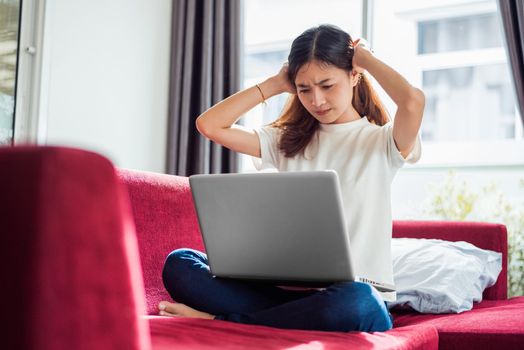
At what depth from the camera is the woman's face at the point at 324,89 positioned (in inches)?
73.0

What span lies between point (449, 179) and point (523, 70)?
650 mm

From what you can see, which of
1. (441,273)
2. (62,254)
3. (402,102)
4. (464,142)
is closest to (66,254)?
(62,254)

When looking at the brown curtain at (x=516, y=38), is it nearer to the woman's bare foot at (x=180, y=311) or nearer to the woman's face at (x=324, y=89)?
the woman's face at (x=324, y=89)

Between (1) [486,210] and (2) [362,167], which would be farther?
(1) [486,210]

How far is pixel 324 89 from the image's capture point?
73.6 inches

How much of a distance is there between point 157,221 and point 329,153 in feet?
1.78

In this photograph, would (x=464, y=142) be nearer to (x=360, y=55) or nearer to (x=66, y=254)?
(x=360, y=55)

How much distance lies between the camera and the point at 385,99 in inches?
147

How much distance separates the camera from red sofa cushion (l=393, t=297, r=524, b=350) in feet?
5.57

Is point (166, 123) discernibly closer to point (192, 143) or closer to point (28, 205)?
point (192, 143)

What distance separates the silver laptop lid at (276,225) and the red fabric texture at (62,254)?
0.81 m

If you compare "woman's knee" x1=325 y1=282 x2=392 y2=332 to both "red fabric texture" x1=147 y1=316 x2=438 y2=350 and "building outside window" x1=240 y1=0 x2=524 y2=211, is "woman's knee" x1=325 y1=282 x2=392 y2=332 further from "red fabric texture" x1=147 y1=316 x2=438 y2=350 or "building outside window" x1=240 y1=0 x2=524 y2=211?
"building outside window" x1=240 y1=0 x2=524 y2=211

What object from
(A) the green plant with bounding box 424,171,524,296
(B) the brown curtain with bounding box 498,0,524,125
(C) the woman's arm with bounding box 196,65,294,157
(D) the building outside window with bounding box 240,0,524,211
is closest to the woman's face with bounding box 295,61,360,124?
(C) the woman's arm with bounding box 196,65,294,157

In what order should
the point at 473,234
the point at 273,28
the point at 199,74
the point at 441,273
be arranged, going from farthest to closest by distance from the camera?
the point at 273,28 < the point at 199,74 < the point at 473,234 < the point at 441,273
